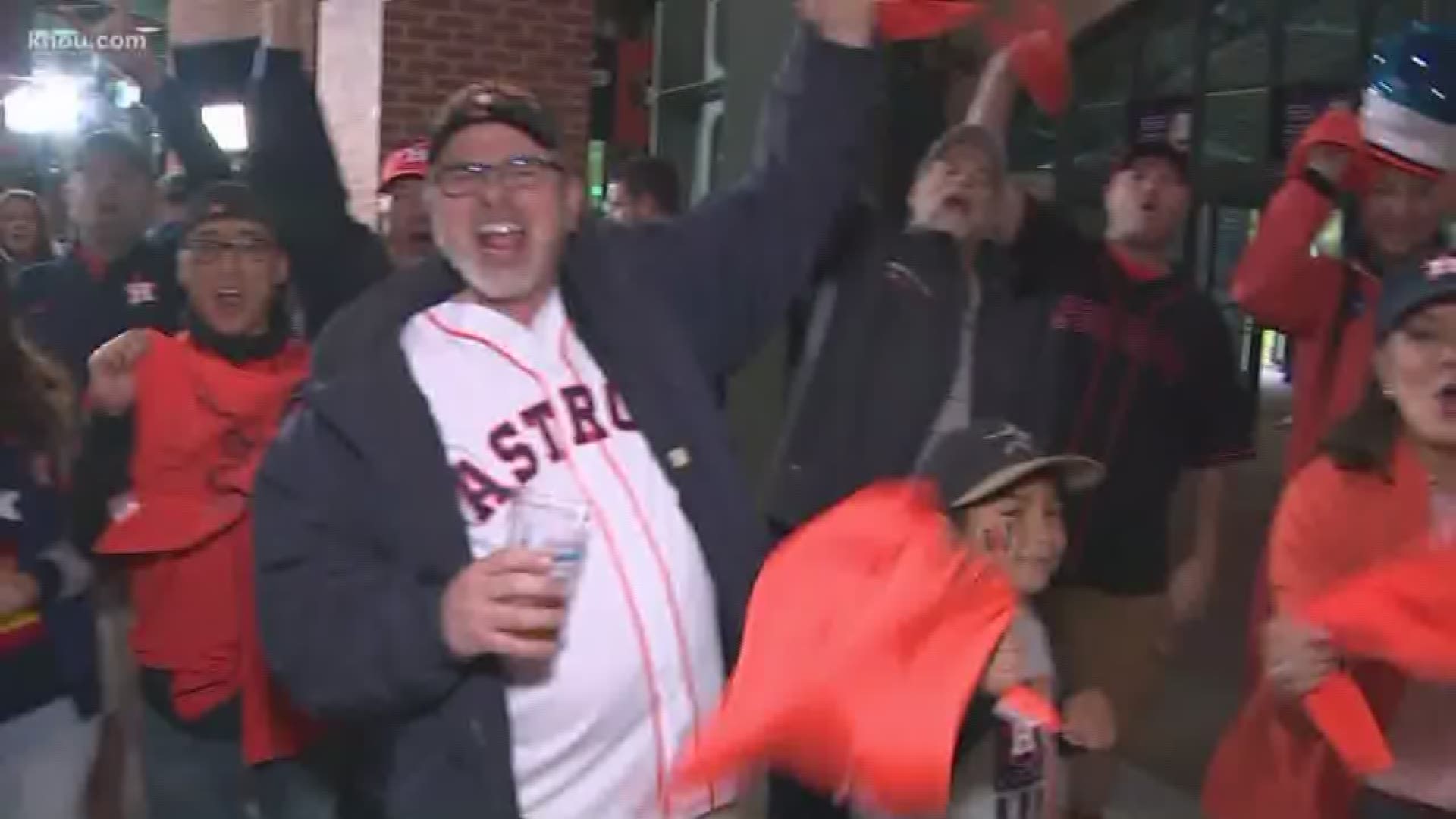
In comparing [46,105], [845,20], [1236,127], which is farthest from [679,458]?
[46,105]

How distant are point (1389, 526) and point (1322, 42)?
6.41 m

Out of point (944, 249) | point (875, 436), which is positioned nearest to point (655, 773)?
point (875, 436)

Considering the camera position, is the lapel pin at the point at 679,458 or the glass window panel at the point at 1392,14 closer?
the lapel pin at the point at 679,458

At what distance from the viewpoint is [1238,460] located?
12.3 ft

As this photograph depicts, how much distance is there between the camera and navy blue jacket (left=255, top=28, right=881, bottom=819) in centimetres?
189

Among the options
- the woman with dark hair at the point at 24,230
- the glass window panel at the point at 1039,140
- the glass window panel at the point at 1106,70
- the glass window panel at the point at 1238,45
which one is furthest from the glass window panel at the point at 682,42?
the woman with dark hair at the point at 24,230

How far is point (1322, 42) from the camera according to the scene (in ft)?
26.5

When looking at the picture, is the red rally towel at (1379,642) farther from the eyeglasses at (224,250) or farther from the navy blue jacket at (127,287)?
the navy blue jacket at (127,287)

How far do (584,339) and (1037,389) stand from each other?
1.32 meters

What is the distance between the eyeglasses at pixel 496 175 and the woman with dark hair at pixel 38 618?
3.20 ft

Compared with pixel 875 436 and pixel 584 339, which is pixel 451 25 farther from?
pixel 584 339

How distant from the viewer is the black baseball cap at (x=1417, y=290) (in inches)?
91.4

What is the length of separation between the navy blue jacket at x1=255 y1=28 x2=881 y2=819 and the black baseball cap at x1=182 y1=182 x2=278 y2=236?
0.96 meters

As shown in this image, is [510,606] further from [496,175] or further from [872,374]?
[872,374]
